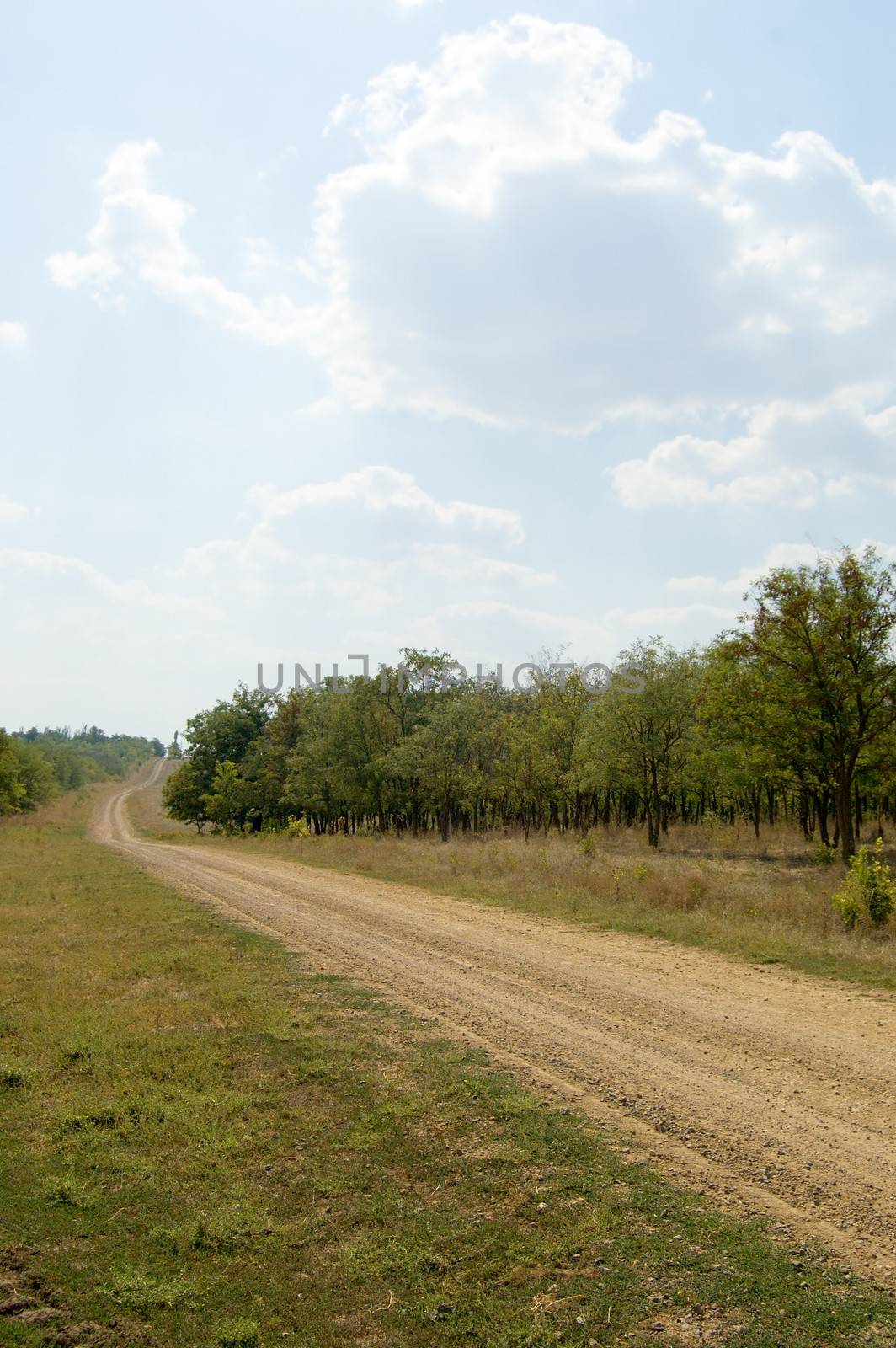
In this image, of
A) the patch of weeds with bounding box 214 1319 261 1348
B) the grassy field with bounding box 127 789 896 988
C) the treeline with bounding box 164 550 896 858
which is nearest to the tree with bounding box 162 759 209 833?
the treeline with bounding box 164 550 896 858

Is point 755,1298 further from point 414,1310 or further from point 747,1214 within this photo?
point 414,1310

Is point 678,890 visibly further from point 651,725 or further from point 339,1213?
point 651,725

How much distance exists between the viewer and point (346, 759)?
175 feet

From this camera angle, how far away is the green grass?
4238mm

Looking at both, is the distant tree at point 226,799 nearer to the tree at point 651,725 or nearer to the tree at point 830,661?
the tree at point 651,725

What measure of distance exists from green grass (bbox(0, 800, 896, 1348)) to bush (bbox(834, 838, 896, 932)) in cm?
865

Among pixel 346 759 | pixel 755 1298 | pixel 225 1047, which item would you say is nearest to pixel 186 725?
pixel 346 759

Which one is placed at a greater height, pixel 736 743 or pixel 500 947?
pixel 736 743

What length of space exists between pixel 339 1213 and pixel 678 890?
13460 millimetres

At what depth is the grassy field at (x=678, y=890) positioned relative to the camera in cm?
1288

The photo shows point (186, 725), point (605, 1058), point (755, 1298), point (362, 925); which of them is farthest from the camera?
point (186, 725)

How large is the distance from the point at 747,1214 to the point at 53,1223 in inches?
169

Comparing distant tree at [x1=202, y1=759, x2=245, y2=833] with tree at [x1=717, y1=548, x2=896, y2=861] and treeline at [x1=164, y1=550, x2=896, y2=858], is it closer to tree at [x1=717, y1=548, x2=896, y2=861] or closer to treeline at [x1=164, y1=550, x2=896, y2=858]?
treeline at [x1=164, y1=550, x2=896, y2=858]

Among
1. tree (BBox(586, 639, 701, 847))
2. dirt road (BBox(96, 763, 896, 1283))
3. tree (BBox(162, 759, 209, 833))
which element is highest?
tree (BBox(586, 639, 701, 847))
